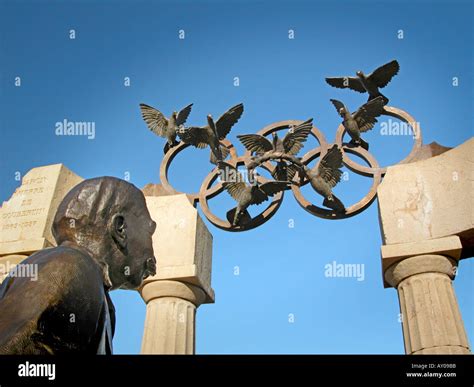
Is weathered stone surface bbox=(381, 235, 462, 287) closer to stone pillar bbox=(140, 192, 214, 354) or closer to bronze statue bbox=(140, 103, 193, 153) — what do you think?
stone pillar bbox=(140, 192, 214, 354)

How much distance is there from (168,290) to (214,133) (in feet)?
11.2

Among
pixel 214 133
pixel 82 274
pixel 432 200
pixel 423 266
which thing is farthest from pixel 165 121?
pixel 82 274

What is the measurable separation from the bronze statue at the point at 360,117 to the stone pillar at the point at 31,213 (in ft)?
17.4

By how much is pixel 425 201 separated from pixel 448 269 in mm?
1383

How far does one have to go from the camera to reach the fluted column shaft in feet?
28.6

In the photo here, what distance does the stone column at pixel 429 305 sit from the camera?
7812 mm

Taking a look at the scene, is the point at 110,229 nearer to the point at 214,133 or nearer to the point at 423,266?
the point at 423,266

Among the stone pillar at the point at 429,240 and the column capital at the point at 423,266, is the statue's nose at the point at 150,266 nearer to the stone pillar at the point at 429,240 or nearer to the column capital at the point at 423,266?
the stone pillar at the point at 429,240

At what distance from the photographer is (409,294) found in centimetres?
855

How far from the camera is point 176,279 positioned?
9.37m

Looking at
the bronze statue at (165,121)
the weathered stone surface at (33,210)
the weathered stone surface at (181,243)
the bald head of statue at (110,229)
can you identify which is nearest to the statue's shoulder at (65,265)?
the bald head of statue at (110,229)

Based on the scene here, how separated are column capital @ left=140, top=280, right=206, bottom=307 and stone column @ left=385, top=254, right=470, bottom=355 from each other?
341cm

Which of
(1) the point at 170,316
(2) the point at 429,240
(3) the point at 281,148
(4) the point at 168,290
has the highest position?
(3) the point at 281,148
